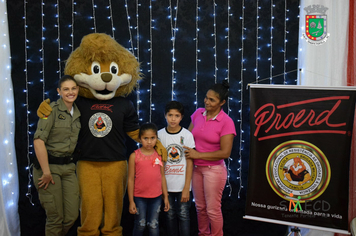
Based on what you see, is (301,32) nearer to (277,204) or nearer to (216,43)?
(216,43)

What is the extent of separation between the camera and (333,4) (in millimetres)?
2949

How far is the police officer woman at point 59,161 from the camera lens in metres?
2.33

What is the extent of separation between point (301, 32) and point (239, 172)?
155 cm

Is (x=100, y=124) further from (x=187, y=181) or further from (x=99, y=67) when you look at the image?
(x=187, y=181)

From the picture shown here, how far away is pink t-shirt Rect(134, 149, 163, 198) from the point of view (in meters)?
2.39

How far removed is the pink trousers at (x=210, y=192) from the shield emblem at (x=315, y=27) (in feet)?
5.19

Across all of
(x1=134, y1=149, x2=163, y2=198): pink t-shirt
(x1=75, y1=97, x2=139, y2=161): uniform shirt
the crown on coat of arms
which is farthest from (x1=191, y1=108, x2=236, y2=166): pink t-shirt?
the crown on coat of arms

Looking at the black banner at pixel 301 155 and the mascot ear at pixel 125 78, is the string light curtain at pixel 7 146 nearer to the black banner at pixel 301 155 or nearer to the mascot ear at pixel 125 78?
the mascot ear at pixel 125 78

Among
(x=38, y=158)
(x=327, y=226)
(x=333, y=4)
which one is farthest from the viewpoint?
(x=333, y=4)

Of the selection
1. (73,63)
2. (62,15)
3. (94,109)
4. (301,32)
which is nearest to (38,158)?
(94,109)

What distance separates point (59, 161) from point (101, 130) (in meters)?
0.41

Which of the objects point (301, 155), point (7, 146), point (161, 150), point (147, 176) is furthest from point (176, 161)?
point (7, 146)

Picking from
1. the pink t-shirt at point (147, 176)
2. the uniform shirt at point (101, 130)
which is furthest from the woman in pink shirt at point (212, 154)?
the uniform shirt at point (101, 130)

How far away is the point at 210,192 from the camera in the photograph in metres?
2.54
